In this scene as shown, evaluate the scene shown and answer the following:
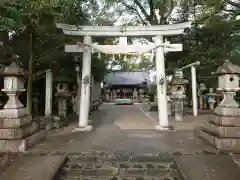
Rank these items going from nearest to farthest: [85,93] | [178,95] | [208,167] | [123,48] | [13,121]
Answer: [208,167]
[13,121]
[85,93]
[123,48]
[178,95]

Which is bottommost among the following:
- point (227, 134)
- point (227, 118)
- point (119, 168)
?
point (119, 168)

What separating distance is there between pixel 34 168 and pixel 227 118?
187 inches

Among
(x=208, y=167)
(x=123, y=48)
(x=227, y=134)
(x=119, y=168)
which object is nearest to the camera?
(x=208, y=167)

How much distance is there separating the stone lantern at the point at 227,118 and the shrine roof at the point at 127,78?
37261 millimetres

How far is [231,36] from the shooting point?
13984 millimetres

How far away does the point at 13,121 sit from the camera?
645cm

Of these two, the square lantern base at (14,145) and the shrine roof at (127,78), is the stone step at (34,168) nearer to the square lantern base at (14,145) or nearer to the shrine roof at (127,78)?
the square lantern base at (14,145)

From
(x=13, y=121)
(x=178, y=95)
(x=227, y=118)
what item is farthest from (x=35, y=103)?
(x=227, y=118)

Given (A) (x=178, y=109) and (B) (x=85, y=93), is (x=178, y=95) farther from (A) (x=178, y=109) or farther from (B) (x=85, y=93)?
(B) (x=85, y=93)

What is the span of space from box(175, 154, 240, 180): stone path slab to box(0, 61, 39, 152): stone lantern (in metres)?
3.93

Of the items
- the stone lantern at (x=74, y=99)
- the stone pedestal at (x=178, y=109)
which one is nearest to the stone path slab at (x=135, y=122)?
Answer: the stone pedestal at (x=178, y=109)

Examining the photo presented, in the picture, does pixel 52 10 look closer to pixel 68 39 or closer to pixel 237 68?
pixel 68 39

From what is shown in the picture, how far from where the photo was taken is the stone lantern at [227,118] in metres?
6.28

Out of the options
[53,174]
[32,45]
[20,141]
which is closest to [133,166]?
[53,174]
